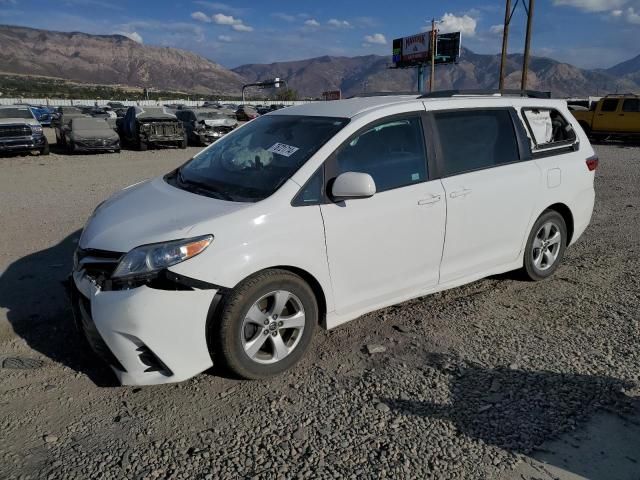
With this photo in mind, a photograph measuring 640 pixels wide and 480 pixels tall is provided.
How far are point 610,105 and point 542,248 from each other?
768 inches

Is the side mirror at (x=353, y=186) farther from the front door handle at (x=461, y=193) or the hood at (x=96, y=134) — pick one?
the hood at (x=96, y=134)

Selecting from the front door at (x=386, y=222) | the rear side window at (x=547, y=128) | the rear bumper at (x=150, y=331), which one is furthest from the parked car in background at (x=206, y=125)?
the rear bumper at (x=150, y=331)

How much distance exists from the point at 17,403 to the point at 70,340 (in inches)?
29.5

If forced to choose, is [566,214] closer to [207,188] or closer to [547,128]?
[547,128]

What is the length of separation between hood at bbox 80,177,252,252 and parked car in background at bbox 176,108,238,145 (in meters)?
17.8

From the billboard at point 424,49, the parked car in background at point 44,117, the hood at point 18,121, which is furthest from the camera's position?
the billboard at point 424,49

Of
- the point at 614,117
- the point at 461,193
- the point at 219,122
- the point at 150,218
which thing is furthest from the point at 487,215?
the point at 614,117

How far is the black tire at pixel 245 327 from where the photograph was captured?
297 cm

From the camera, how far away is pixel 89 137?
17.2 m

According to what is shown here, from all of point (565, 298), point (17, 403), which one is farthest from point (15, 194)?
point (565, 298)

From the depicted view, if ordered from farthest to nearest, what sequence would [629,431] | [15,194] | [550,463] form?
[15,194] → [629,431] → [550,463]

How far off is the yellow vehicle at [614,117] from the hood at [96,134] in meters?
18.8

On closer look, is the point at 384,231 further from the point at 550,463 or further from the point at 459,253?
the point at 550,463

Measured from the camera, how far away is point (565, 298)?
4531 millimetres
